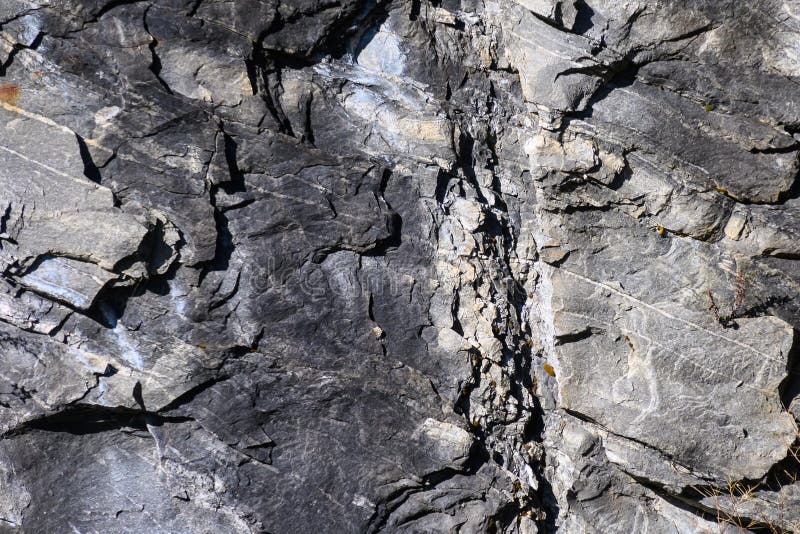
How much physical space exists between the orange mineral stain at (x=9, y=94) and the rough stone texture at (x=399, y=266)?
17 millimetres

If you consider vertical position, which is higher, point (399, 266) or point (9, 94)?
point (9, 94)

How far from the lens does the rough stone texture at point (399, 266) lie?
3.59 meters

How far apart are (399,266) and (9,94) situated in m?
2.37

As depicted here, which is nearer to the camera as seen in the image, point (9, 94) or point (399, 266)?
point (9, 94)

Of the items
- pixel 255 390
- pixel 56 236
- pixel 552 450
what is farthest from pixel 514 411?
pixel 56 236

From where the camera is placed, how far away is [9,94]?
3.56 metres

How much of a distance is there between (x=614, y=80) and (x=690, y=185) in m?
0.82

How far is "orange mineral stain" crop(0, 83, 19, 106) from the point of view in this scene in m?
3.55

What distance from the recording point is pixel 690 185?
160 inches

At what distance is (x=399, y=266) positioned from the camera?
3926 mm

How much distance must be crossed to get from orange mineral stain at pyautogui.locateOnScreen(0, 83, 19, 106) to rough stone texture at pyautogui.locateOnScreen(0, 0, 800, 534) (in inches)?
0.7

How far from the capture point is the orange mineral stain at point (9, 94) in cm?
355

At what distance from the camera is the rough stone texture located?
11.8 ft

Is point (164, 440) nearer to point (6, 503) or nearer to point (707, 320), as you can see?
point (6, 503)
